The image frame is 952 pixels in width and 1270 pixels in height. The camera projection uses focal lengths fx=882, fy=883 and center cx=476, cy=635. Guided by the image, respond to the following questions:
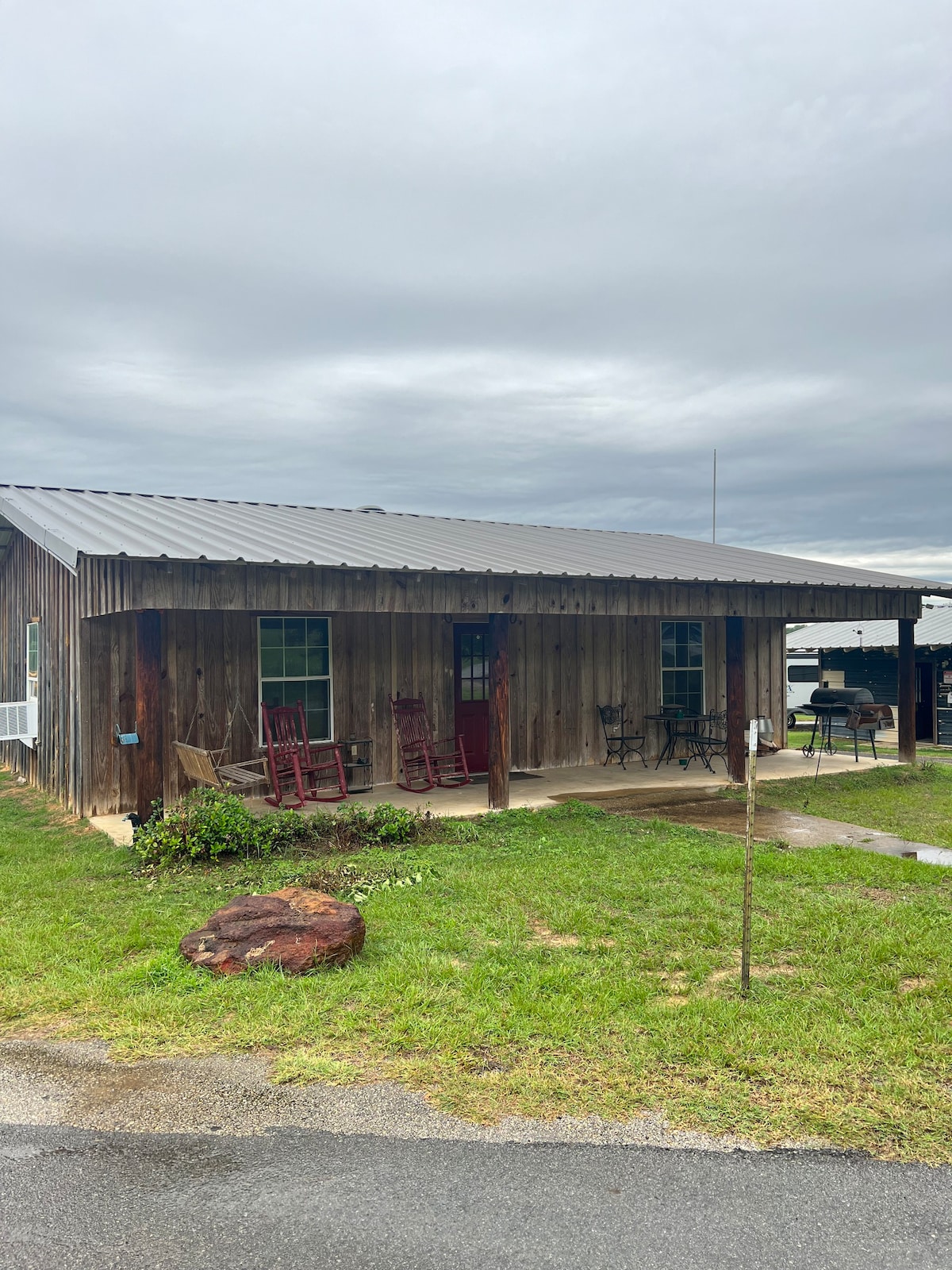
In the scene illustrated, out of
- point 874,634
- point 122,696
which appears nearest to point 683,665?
point 122,696

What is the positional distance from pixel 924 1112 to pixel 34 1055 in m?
3.40

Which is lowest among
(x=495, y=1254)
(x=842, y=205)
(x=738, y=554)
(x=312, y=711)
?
(x=495, y=1254)

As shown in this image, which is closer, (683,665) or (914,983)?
(914,983)

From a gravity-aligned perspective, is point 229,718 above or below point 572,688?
below

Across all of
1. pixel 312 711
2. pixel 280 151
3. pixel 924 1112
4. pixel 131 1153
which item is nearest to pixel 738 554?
pixel 312 711

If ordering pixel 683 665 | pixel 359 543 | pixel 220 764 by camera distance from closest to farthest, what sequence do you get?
pixel 359 543 < pixel 220 764 < pixel 683 665

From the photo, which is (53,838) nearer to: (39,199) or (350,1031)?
(350,1031)

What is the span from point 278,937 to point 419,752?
19.3ft

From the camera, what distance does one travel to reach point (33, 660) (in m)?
10.4

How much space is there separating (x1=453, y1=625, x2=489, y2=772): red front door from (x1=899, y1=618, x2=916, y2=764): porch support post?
5925 millimetres

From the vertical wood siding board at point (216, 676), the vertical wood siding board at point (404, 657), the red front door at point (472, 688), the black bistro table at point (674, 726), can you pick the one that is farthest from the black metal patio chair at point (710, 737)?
the vertical wood siding board at point (216, 676)

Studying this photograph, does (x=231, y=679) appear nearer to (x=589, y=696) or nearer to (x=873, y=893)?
(x=589, y=696)

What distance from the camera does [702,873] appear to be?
6.34 meters

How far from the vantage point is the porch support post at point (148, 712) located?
738 centimetres
